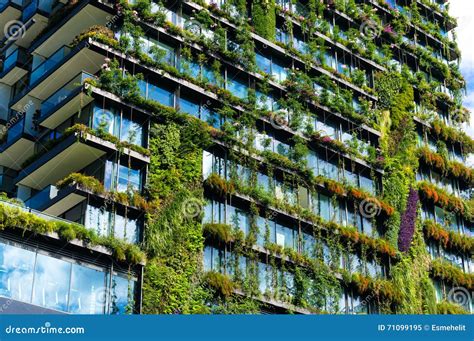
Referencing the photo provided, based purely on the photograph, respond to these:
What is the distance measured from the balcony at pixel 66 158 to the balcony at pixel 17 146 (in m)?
2.09

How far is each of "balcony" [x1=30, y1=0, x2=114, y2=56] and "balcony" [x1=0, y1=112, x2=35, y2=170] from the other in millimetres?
4003

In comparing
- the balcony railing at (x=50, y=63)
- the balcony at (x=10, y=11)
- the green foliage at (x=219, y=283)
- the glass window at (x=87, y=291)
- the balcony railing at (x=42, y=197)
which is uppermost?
the balcony at (x=10, y=11)

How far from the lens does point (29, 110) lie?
48.2 m

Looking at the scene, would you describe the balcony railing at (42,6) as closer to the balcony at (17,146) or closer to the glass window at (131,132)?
the balcony at (17,146)

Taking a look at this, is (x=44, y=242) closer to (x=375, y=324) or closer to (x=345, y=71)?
(x=375, y=324)

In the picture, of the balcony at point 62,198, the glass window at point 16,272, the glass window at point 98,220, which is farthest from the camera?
the balcony at point 62,198

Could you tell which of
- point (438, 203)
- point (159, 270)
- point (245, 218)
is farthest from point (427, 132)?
point (159, 270)

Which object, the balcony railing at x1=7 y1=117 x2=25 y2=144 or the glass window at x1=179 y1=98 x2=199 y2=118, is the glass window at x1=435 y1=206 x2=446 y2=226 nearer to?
the glass window at x1=179 y1=98 x2=199 y2=118

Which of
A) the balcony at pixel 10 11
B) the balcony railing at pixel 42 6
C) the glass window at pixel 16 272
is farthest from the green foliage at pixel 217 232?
the balcony at pixel 10 11

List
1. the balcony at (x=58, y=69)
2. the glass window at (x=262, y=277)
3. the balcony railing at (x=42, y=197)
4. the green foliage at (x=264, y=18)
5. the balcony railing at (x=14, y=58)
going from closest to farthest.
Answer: the balcony railing at (x=42, y=197) < the glass window at (x=262, y=277) < the balcony at (x=58, y=69) < the balcony railing at (x=14, y=58) < the green foliage at (x=264, y=18)

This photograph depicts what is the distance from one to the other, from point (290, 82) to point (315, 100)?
1.79m

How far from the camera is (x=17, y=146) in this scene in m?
47.6

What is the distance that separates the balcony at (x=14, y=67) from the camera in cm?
5156

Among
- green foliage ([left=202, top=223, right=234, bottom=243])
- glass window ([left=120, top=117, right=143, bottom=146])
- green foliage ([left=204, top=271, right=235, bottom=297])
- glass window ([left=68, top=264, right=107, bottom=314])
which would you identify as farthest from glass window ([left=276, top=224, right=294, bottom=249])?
glass window ([left=68, top=264, right=107, bottom=314])
